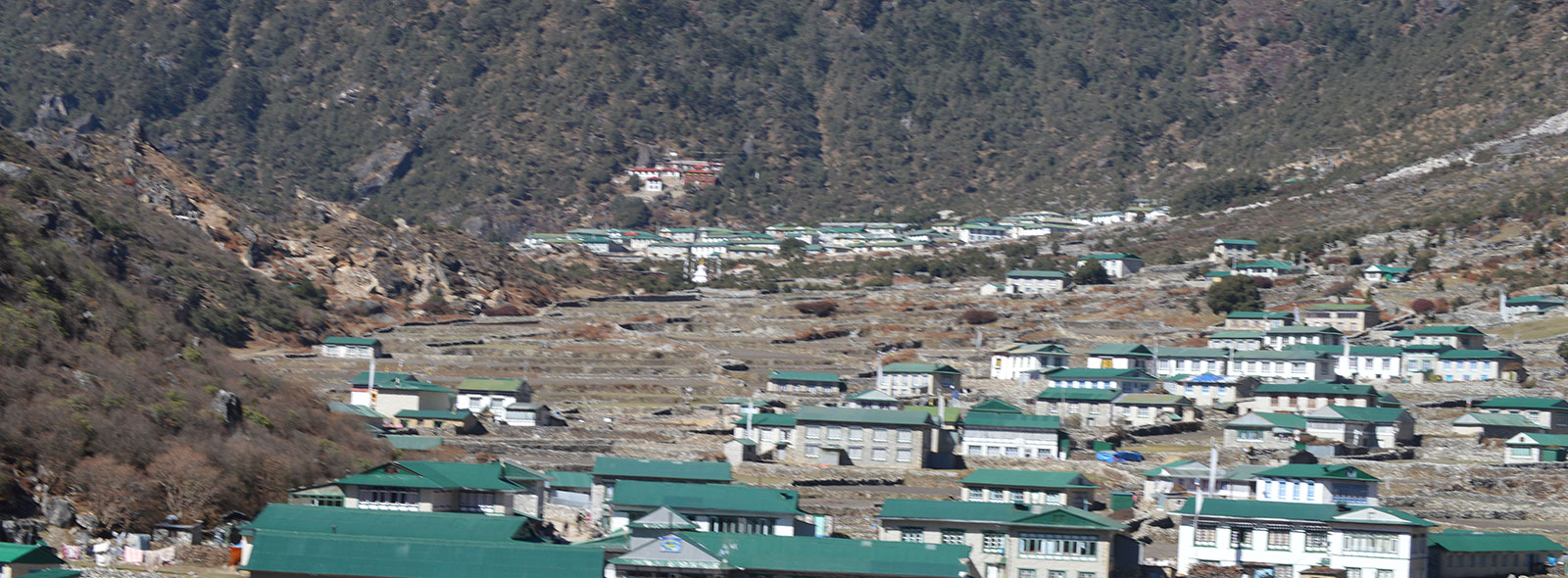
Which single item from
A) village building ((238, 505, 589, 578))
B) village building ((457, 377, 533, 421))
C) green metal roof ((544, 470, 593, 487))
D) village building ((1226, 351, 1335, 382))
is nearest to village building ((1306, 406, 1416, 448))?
village building ((1226, 351, 1335, 382))

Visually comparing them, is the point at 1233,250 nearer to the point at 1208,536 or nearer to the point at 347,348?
the point at 347,348

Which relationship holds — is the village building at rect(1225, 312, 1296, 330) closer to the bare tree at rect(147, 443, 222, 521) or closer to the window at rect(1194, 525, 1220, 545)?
the window at rect(1194, 525, 1220, 545)

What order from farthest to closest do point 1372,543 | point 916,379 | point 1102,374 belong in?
point 916,379 < point 1102,374 < point 1372,543

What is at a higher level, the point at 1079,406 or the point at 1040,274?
the point at 1040,274

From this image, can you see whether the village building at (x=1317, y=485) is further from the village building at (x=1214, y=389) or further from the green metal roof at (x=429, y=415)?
the green metal roof at (x=429, y=415)

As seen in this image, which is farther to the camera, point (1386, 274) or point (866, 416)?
point (1386, 274)

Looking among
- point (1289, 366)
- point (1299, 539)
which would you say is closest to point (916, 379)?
point (1289, 366)

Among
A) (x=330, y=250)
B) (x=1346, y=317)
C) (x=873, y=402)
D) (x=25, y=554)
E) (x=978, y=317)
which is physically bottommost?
(x=25, y=554)
